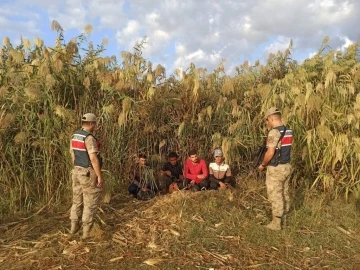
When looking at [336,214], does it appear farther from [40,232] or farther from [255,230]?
[40,232]

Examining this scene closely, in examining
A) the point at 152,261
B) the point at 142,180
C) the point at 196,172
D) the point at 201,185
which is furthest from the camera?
the point at 196,172

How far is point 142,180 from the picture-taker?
21.9 feet

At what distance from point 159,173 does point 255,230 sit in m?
2.36

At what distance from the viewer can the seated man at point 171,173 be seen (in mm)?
6844

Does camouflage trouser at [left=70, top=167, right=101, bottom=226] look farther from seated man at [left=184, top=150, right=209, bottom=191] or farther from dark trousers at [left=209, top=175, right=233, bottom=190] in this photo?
dark trousers at [left=209, top=175, right=233, bottom=190]

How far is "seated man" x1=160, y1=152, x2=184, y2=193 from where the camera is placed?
6.84m

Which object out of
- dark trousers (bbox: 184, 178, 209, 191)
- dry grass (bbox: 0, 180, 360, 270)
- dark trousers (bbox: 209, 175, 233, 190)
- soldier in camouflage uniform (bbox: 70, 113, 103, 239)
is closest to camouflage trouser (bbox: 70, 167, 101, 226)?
soldier in camouflage uniform (bbox: 70, 113, 103, 239)

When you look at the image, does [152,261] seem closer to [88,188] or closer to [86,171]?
[88,188]

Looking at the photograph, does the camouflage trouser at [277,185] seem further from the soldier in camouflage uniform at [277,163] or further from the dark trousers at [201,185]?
the dark trousers at [201,185]

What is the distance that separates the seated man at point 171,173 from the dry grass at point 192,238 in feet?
2.45

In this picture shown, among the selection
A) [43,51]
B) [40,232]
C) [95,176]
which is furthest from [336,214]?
[43,51]

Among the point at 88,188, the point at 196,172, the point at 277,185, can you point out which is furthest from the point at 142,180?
the point at 277,185

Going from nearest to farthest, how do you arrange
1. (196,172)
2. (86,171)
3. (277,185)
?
(86,171)
(277,185)
(196,172)

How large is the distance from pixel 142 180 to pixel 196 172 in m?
0.96
